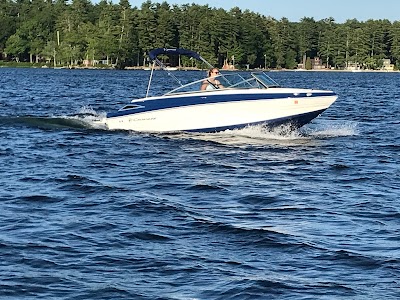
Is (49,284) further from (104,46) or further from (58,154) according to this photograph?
(104,46)

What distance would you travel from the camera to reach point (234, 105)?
2225cm

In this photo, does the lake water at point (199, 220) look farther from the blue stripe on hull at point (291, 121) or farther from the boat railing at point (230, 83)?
the boat railing at point (230, 83)

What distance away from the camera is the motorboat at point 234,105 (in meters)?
22.1

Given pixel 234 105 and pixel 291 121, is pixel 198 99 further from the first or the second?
pixel 291 121

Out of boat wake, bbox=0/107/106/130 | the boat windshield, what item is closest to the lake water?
the boat windshield

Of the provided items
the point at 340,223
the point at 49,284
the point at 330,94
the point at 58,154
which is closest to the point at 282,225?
the point at 340,223

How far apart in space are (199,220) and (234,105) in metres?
10.4

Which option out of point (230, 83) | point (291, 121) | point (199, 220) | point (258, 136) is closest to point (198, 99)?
point (230, 83)

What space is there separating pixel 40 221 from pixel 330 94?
12197 mm

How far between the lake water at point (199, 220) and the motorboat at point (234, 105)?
72 cm

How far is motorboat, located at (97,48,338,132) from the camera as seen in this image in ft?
72.5

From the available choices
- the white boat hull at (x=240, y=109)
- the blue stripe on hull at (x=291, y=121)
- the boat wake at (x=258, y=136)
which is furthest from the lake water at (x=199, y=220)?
the white boat hull at (x=240, y=109)

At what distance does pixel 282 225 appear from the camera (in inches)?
470

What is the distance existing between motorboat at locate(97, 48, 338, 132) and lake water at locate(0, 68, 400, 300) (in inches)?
28.4
